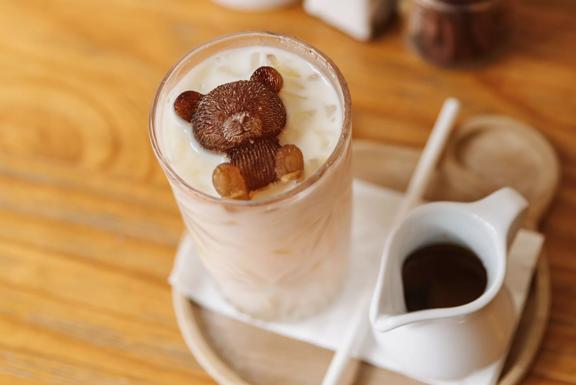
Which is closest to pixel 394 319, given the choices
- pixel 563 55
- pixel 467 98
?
pixel 467 98

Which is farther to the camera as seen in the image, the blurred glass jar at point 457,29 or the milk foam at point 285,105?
the blurred glass jar at point 457,29

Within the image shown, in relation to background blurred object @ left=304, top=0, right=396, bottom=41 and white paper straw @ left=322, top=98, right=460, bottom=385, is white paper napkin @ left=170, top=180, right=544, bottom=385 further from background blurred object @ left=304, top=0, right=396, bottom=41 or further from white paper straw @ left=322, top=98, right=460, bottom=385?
background blurred object @ left=304, top=0, right=396, bottom=41

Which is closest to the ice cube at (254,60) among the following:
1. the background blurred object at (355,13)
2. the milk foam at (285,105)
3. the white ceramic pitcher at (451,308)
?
the milk foam at (285,105)

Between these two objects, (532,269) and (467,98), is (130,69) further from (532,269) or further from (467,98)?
(532,269)

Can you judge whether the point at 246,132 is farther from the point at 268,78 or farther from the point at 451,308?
the point at 451,308

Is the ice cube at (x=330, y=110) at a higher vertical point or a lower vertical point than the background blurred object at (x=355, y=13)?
higher

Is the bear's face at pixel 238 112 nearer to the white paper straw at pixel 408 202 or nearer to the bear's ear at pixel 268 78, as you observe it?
the bear's ear at pixel 268 78
